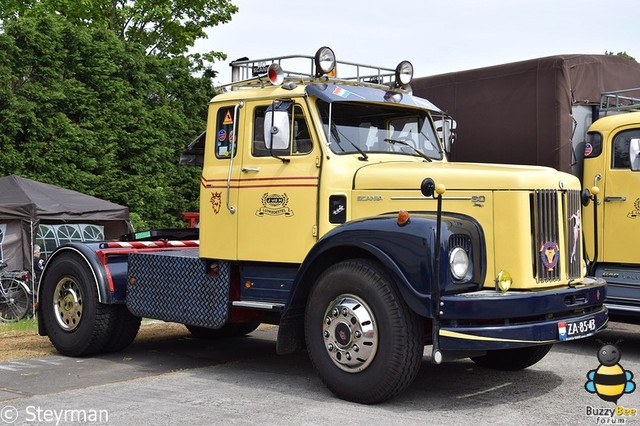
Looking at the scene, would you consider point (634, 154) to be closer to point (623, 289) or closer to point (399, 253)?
point (623, 289)

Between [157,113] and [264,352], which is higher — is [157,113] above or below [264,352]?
above

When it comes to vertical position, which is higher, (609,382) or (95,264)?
(95,264)

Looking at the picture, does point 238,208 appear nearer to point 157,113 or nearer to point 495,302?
point 495,302

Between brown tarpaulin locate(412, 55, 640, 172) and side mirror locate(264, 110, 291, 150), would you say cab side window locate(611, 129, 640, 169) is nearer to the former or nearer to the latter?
brown tarpaulin locate(412, 55, 640, 172)

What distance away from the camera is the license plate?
6.54 m

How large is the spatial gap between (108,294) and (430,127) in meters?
3.74

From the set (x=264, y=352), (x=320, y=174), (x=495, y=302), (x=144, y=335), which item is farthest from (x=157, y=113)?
(x=495, y=302)

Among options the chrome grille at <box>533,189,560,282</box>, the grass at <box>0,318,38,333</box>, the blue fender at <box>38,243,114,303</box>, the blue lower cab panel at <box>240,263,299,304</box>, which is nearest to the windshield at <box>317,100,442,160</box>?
the blue lower cab panel at <box>240,263,299,304</box>

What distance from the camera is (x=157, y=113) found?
68.1 feet

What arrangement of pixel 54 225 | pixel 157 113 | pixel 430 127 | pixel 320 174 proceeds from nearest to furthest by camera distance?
pixel 320 174 < pixel 430 127 < pixel 54 225 < pixel 157 113

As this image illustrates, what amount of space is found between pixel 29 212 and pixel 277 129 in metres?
8.71

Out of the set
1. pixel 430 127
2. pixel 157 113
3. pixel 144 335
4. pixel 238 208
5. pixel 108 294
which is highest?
pixel 157 113

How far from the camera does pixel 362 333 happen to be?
259 inches

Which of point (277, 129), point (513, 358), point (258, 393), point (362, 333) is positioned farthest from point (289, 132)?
point (513, 358)
